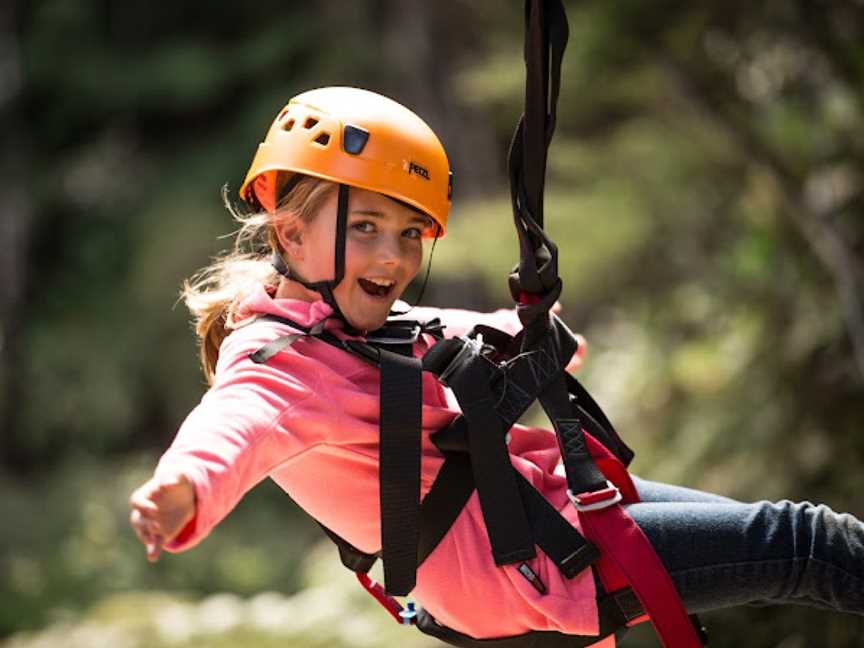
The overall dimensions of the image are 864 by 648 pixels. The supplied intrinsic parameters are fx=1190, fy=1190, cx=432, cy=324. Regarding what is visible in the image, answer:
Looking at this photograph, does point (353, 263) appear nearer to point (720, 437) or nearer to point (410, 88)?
point (720, 437)

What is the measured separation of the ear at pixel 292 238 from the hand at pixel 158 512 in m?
0.76

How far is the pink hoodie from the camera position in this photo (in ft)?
6.12

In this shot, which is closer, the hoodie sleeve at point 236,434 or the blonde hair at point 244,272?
the hoodie sleeve at point 236,434

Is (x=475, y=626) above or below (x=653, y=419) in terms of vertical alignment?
below

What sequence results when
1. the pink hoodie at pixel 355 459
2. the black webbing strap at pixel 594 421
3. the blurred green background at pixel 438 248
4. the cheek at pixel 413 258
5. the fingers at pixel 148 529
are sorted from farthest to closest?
the blurred green background at pixel 438 248
the black webbing strap at pixel 594 421
the cheek at pixel 413 258
the pink hoodie at pixel 355 459
the fingers at pixel 148 529

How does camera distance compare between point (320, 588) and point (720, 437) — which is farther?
point (320, 588)

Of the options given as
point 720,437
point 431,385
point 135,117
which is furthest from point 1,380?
point 431,385

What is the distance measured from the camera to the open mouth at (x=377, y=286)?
2.17 metres

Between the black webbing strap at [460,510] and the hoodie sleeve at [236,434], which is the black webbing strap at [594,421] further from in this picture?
the hoodie sleeve at [236,434]

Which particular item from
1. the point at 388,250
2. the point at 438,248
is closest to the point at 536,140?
the point at 388,250

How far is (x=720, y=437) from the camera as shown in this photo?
5383 mm

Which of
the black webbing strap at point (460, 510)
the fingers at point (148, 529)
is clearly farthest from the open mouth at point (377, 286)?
the fingers at point (148, 529)

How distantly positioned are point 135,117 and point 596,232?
692cm

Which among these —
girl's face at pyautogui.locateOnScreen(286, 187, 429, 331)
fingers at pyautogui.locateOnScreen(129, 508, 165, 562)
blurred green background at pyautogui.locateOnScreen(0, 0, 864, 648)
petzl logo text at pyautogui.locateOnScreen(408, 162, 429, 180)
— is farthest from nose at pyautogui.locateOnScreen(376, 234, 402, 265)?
blurred green background at pyautogui.locateOnScreen(0, 0, 864, 648)
